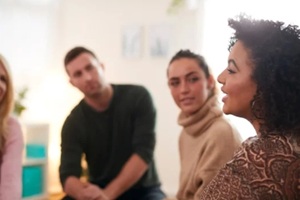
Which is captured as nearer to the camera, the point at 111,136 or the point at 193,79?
the point at 193,79

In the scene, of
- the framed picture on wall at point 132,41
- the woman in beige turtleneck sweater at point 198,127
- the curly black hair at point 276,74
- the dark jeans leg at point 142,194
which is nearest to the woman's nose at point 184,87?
the woman in beige turtleneck sweater at point 198,127

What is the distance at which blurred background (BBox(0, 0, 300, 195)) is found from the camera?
3.79 m

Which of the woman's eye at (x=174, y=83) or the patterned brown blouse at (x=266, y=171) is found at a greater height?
the woman's eye at (x=174, y=83)

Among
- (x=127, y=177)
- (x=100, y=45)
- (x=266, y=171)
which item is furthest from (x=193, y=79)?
(x=100, y=45)

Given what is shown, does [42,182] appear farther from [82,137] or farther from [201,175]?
[201,175]

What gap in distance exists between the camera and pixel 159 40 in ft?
12.6

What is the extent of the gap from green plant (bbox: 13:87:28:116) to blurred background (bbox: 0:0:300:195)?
16 cm

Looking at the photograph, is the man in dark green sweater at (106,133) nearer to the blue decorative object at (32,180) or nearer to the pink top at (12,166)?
the pink top at (12,166)

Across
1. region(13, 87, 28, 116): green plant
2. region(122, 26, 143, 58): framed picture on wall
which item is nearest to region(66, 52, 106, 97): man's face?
region(13, 87, 28, 116): green plant

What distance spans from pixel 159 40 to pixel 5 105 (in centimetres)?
204

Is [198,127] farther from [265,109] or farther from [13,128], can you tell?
[13,128]

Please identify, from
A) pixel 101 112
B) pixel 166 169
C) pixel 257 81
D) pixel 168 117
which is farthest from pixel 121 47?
pixel 257 81

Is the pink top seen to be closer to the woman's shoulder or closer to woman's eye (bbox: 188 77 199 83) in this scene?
the woman's shoulder

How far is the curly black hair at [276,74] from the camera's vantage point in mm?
1023
